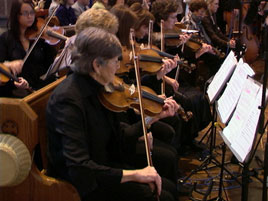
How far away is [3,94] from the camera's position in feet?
7.47

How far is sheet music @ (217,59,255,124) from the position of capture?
68.2 inches

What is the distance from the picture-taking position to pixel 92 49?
135 centimetres

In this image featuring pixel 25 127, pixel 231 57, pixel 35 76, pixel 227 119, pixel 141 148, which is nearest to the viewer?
pixel 25 127

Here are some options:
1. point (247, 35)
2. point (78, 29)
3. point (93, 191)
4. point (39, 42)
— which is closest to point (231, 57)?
point (78, 29)

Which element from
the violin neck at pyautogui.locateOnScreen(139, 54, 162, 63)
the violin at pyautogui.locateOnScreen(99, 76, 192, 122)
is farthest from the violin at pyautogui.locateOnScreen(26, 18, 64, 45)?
the violin at pyautogui.locateOnScreen(99, 76, 192, 122)

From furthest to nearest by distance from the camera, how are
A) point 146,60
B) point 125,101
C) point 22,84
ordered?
point 146,60 → point 22,84 → point 125,101

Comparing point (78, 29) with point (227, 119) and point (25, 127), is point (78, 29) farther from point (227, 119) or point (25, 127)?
point (227, 119)

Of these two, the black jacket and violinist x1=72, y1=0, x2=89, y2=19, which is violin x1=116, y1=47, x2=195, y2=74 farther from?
violinist x1=72, y1=0, x2=89, y2=19

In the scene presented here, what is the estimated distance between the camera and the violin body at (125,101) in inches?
57.9

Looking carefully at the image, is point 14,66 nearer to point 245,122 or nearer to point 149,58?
point 149,58

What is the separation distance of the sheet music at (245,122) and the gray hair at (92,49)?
62cm

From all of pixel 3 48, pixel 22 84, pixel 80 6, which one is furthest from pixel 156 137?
pixel 80 6

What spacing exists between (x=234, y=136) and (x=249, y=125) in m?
0.10

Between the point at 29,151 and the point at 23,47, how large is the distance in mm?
1266
